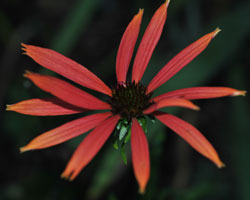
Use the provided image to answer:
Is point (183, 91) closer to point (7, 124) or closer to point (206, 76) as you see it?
point (206, 76)

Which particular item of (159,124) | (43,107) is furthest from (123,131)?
(159,124)

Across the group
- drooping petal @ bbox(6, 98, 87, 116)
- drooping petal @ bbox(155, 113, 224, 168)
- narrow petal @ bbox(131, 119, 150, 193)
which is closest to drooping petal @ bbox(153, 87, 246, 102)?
drooping petal @ bbox(155, 113, 224, 168)

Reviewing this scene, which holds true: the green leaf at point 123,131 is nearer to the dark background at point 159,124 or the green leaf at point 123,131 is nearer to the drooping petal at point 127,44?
the drooping petal at point 127,44

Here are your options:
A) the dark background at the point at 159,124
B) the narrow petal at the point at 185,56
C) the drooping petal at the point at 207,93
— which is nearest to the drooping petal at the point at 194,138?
the drooping petal at the point at 207,93

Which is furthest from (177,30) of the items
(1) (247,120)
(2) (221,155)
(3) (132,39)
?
(3) (132,39)

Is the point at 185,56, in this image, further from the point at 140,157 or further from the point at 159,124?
the point at 159,124

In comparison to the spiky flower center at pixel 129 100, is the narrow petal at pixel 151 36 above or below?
above

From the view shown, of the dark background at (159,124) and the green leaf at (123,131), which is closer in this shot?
the green leaf at (123,131)
